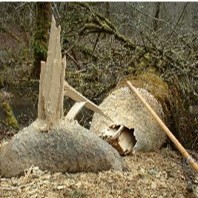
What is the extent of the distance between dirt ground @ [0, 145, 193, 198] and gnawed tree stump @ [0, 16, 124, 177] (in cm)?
8

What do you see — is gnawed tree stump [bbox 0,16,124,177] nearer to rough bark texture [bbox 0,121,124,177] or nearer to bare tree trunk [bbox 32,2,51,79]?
rough bark texture [bbox 0,121,124,177]

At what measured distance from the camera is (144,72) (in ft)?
19.5

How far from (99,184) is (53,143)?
1.54 ft

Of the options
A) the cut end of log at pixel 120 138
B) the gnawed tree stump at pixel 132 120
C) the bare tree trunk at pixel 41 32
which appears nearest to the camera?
the cut end of log at pixel 120 138

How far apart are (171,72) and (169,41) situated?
764 mm

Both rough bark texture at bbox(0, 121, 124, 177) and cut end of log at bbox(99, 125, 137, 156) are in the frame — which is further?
cut end of log at bbox(99, 125, 137, 156)

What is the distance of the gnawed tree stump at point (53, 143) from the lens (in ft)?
11.7

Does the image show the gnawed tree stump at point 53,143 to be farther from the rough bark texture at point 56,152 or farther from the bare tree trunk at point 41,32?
the bare tree trunk at point 41,32

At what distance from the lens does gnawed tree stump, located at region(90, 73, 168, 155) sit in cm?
457

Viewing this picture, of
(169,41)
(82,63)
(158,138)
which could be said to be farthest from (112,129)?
(82,63)

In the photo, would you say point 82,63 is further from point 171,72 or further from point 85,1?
point 171,72

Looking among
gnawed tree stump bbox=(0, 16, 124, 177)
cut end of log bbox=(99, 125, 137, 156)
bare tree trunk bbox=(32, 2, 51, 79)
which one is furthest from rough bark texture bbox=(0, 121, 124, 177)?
bare tree trunk bbox=(32, 2, 51, 79)

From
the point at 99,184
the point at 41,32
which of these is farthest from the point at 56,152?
the point at 41,32

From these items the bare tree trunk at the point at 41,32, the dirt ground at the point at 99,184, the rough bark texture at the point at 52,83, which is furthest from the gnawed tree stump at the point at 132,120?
the bare tree trunk at the point at 41,32
